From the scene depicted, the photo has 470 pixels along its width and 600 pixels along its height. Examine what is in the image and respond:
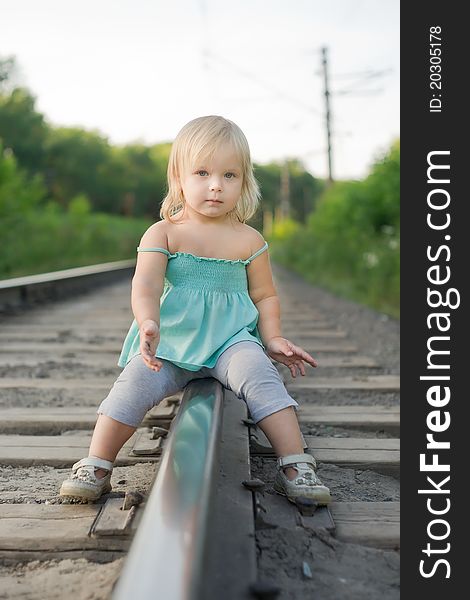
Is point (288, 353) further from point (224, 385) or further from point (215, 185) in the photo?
point (215, 185)

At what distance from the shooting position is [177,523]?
43.8 inches

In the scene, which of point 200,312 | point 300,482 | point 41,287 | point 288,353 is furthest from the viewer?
point 41,287

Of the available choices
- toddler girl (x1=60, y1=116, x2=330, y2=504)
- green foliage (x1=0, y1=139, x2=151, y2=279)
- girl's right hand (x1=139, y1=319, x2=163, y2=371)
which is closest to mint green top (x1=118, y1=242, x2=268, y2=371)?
toddler girl (x1=60, y1=116, x2=330, y2=504)

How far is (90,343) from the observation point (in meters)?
4.73

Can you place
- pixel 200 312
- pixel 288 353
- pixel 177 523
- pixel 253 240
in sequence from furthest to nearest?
1. pixel 253 240
2. pixel 200 312
3. pixel 288 353
4. pixel 177 523

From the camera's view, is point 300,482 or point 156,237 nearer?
point 300,482

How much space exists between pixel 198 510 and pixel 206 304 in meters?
1.09

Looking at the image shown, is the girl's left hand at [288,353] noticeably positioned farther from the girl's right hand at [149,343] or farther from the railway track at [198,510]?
the girl's right hand at [149,343]

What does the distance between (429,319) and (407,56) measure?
3.38 feet

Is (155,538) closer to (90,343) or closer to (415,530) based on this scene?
(415,530)

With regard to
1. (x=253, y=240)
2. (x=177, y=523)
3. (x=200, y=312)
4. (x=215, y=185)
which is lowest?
(x=177, y=523)

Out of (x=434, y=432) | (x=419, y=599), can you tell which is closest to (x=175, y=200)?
(x=434, y=432)

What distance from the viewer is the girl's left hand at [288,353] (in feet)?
6.54


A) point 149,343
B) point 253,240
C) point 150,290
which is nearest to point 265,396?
point 149,343
